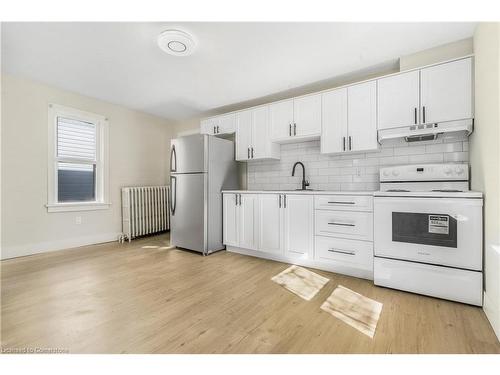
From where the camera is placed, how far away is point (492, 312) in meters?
1.59

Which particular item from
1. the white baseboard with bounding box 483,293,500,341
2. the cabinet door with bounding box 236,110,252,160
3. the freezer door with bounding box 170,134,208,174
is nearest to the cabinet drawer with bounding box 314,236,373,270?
the white baseboard with bounding box 483,293,500,341

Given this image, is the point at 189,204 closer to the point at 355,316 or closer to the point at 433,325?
the point at 355,316

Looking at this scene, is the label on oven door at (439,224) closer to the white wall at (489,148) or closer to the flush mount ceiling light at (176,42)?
the white wall at (489,148)

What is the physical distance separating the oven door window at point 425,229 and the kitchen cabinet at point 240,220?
5.50 feet

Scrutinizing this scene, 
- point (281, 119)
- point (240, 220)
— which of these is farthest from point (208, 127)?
point (240, 220)

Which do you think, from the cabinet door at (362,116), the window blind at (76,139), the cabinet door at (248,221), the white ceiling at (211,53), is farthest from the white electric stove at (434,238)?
the window blind at (76,139)

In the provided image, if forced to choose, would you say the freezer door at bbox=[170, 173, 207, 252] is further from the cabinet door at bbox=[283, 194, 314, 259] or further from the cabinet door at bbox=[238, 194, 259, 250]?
the cabinet door at bbox=[283, 194, 314, 259]

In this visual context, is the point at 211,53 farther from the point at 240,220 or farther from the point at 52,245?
the point at 52,245

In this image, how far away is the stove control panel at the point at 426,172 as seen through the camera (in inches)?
90.8

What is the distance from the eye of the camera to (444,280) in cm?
193

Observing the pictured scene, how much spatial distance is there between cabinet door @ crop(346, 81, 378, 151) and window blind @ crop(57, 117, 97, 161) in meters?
4.11
